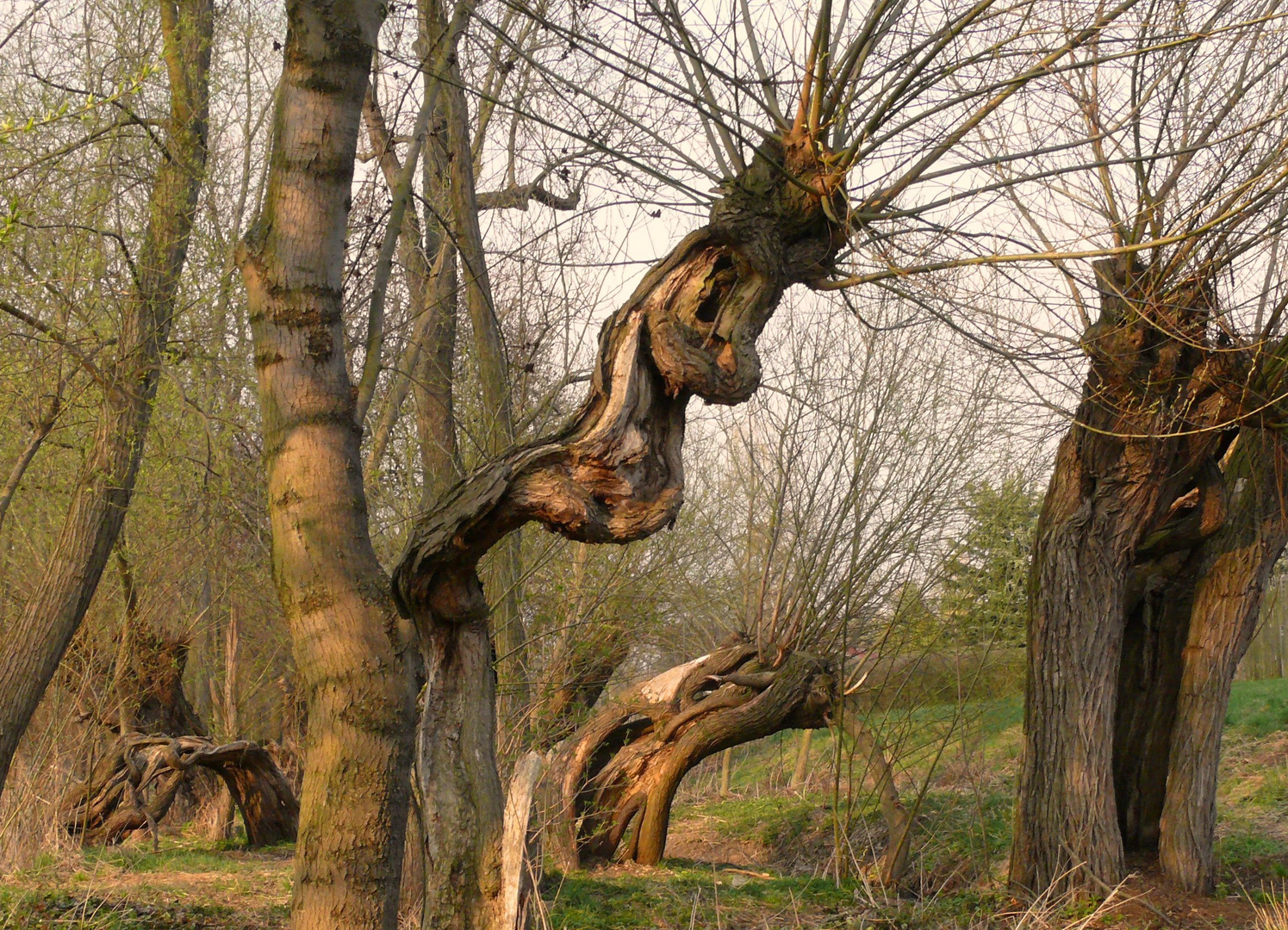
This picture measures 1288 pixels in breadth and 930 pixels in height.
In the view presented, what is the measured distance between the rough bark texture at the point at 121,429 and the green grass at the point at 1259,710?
11.5 metres

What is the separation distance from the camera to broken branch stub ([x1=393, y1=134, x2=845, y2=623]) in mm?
3371

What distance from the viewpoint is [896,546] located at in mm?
9094

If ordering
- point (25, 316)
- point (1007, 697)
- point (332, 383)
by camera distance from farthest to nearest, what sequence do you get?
point (1007, 697)
point (25, 316)
point (332, 383)

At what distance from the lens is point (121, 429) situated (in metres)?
6.91

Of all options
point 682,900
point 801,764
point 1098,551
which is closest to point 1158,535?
point 1098,551

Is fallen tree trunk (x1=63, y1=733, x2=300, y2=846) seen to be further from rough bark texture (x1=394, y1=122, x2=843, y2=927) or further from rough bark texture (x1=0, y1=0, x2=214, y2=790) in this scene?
rough bark texture (x1=394, y1=122, x2=843, y2=927)

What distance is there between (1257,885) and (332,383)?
7249mm

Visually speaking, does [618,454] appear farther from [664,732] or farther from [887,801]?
[664,732]

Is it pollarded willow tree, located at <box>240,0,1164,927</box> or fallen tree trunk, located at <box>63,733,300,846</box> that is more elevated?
pollarded willow tree, located at <box>240,0,1164,927</box>

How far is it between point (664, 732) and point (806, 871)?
6.19 ft

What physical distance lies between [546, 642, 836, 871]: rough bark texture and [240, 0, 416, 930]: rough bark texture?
518 cm

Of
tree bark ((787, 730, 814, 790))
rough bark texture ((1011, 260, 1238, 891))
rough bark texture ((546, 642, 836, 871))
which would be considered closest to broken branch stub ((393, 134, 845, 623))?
rough bark texture ((1011, 260, 1238, 891))

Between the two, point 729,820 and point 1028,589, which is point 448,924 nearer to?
point 1028,589

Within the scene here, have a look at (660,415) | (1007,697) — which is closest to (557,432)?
(660,415)
